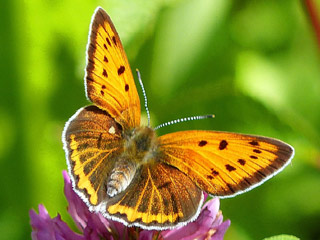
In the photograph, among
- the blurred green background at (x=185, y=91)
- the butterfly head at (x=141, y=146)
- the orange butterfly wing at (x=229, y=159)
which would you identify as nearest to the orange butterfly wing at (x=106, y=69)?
the butterfly head at (x=141, y=146)

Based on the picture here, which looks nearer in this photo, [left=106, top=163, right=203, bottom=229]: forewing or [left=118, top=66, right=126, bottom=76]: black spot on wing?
[left=106, top=163, right=203, bottom=229]: forewing

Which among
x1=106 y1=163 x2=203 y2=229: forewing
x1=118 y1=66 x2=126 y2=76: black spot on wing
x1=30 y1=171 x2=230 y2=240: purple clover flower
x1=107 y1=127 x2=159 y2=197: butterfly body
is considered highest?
x1=118 y1=66 x2=126 y2=76: black spot on wing

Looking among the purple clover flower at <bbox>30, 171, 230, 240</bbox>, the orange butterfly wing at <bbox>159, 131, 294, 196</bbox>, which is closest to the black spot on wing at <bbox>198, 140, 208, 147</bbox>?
the orange butterfly wing at <bbox>159, 131, 294, 196</bbox>

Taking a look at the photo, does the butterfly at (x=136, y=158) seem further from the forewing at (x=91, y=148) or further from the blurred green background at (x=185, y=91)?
the blurred green background at (x=185, y=91)

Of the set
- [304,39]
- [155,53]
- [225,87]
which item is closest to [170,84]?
Answer: [155,53]

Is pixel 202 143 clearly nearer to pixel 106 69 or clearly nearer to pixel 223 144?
pixel 223 144

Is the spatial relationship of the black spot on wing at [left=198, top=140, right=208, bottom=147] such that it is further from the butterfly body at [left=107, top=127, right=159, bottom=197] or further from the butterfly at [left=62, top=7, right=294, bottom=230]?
the butterfly body at [left=107, top=127, right=159, bottom=197]

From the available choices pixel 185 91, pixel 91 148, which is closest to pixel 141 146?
pixel 91 148
